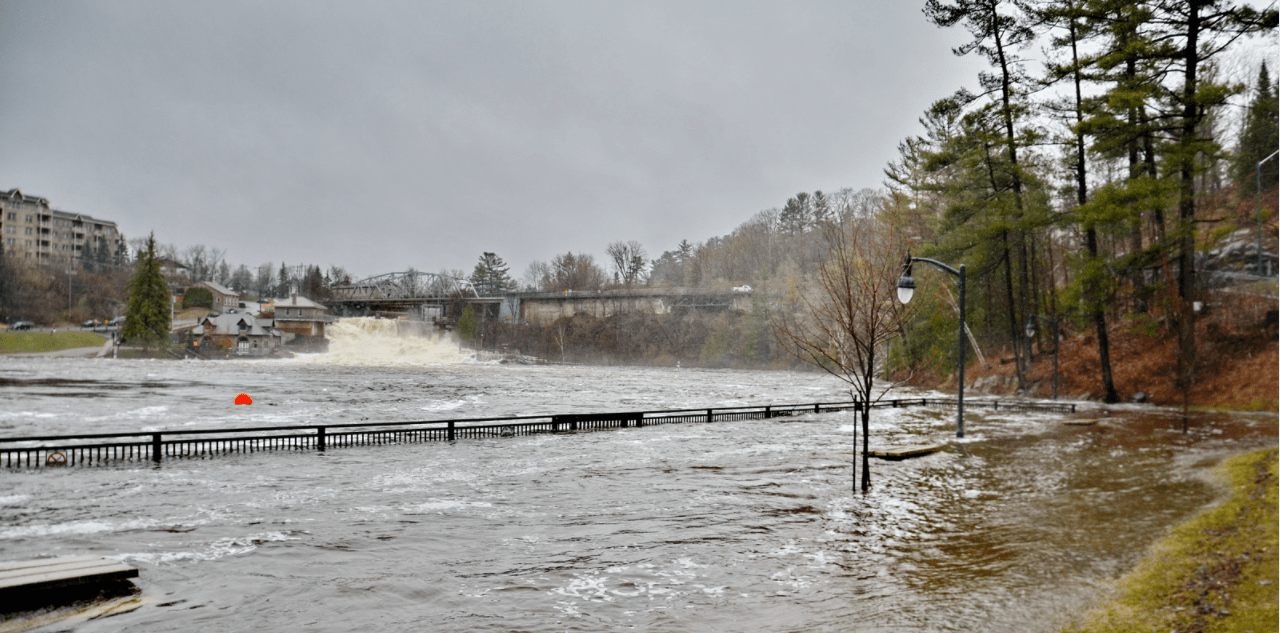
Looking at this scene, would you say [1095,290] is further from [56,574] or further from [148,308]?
[148,308]

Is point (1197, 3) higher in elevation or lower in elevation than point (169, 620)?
higher

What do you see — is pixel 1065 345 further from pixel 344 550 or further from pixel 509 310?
pixel 509 310

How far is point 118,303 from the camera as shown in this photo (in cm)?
12962

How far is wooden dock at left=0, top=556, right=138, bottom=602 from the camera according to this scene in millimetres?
7328

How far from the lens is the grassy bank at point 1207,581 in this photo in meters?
6.29

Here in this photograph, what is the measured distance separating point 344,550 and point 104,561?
9.28ft

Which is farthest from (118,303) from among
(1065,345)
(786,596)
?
(786,596)

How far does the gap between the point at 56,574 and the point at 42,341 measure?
122 m

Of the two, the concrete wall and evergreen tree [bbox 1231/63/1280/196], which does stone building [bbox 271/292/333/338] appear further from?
evergreen tree [bbox 1231/63/1280/196]

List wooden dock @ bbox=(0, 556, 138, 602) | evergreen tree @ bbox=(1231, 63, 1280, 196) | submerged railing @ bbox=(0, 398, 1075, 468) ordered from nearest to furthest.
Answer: wooden dock @ bbox=(0, 556, 138, 602)
submerged railing @ bbox=(0, 398, 1075, 468)
evergreen tree @ bbox=(1231, 63, 1280, 196)

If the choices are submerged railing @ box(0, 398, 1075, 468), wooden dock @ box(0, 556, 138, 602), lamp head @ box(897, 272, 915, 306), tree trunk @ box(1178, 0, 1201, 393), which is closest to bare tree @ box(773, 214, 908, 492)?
lamp head @ box(897, 272, 915, 306)

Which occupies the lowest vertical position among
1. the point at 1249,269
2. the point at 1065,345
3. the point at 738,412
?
the point at 738,412

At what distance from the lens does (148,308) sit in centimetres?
10294

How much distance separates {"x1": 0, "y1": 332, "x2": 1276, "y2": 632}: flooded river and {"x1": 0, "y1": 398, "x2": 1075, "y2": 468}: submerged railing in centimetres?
86
